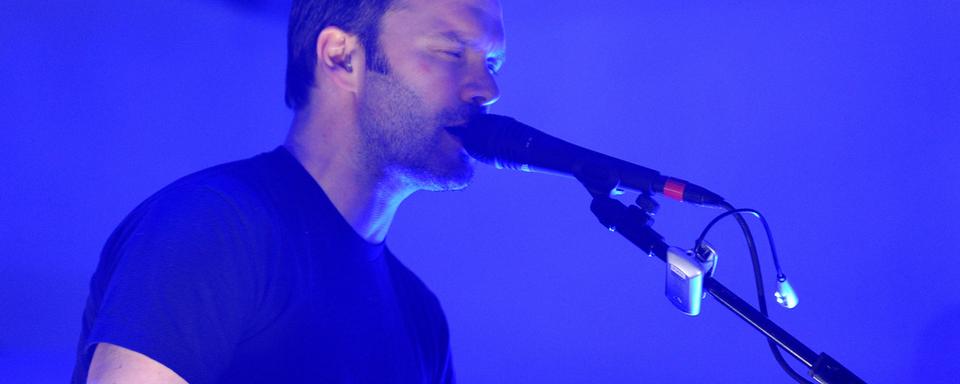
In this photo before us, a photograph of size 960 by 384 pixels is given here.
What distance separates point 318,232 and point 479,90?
359 mm

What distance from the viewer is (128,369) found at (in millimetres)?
889

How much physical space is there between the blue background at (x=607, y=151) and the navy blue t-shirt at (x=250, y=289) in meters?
0.79

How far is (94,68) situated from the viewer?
1860 mm

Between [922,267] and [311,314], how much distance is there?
1604mm

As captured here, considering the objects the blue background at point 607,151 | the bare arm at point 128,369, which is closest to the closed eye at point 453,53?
the bare arm at point 128,369

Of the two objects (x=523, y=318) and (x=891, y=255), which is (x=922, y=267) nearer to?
(x=891, y=255)

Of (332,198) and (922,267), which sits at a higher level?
(922,267)

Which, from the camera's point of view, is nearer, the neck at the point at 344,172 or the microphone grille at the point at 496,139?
the microphone grille at the point at 496,139

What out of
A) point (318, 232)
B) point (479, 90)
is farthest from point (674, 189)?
point (318, 232)

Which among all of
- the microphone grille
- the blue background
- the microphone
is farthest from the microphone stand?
the blue background

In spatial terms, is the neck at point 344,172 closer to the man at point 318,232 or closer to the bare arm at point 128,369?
the man at point 318,232

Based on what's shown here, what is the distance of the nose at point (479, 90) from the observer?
1345 mm

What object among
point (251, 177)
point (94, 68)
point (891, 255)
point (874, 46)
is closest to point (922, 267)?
point (891, 255)

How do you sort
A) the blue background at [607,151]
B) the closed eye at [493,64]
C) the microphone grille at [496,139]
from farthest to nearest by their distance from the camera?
1. the blue background at [607,151]
2. the closed eye at [493,64]
3. the microphone grille at [496,139]
